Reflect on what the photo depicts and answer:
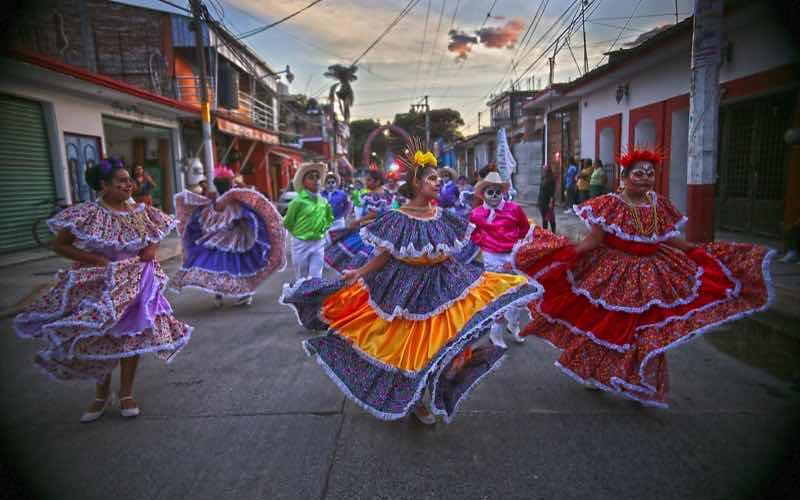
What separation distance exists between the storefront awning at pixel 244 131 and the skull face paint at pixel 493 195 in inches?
585

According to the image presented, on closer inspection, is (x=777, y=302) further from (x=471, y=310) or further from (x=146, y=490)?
(x=146, y=490)

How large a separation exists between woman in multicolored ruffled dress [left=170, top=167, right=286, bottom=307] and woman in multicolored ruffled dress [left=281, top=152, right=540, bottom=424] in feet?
10.5

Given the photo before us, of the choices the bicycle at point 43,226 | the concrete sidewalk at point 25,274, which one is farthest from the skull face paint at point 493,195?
the bicycle at point 43,226

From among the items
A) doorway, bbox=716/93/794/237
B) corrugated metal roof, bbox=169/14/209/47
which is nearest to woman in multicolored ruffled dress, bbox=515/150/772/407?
doorway, bbox=716/93/794/237

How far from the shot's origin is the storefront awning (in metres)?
17.8

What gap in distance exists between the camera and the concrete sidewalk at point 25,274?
6.33 metres

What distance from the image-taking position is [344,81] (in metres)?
48.9

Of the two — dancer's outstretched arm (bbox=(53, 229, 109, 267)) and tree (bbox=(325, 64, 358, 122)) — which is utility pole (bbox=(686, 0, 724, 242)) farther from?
tree (bbox=(325, 64, 358, 122))

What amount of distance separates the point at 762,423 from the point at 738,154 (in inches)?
347

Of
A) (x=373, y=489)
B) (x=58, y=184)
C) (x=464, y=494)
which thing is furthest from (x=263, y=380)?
(x=58, y=184)

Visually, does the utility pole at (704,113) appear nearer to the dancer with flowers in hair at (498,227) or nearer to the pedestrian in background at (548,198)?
the dancer with flowers in hair at (498,227)

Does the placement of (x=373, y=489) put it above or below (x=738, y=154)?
below

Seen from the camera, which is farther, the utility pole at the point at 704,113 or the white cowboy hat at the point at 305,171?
the white cowboy hat at the point at 305,171

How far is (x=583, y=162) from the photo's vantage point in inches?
594
